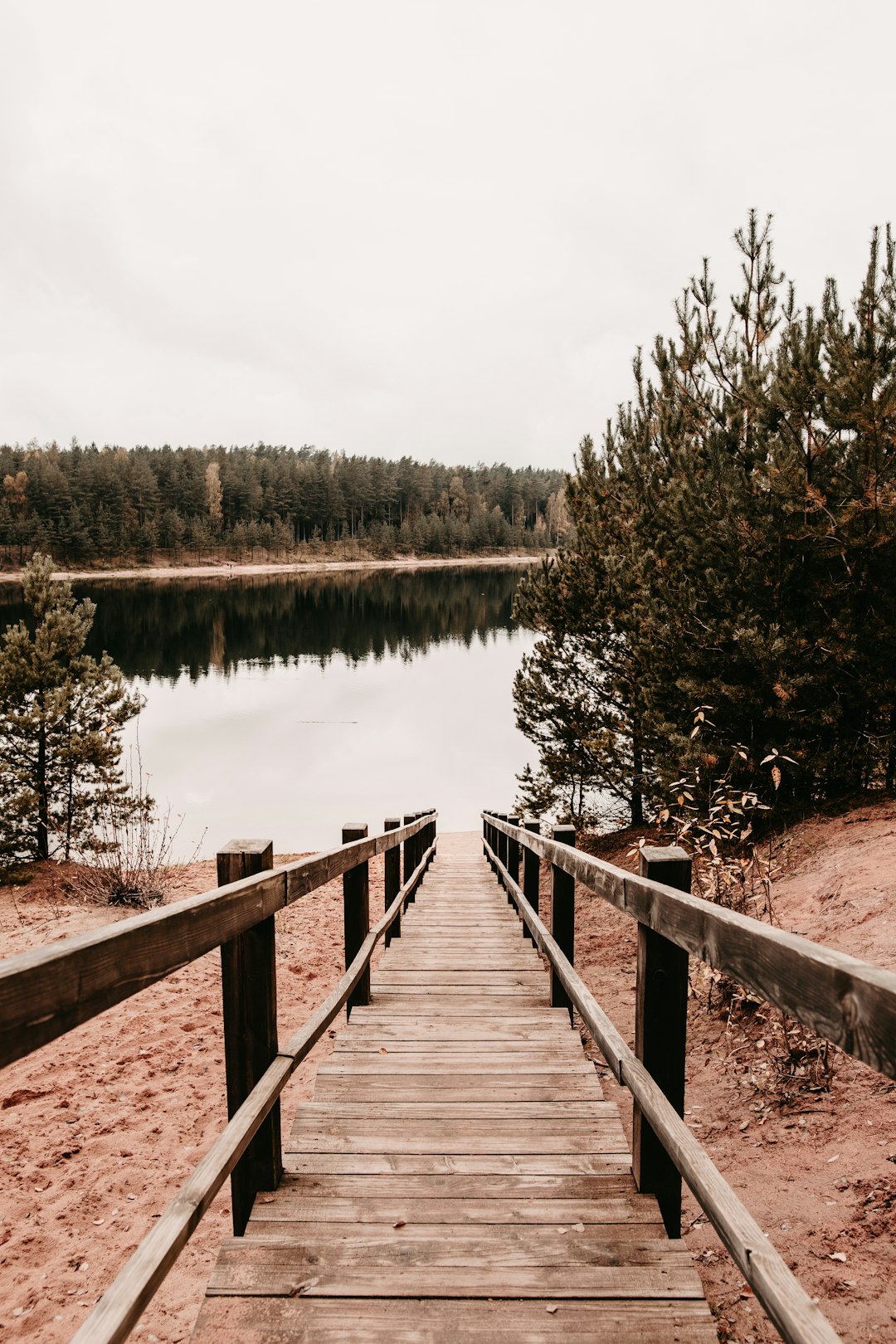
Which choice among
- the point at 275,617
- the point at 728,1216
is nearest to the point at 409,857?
the point at 728,1216

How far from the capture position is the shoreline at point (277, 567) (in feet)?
260

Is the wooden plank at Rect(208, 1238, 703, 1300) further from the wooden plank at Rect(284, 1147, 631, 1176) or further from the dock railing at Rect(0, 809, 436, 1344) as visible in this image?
the wooden plank at Rect(284, 1147, 631, 1176)

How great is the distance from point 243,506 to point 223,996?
102774mm

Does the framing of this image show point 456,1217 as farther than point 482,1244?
Yes

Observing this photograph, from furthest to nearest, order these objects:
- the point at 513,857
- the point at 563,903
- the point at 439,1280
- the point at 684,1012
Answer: the point at 513,857, the point at 563,903, the point at 684,1012, the point at 439,1280

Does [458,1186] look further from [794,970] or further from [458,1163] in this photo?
[794,970]

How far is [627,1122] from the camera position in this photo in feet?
14.4

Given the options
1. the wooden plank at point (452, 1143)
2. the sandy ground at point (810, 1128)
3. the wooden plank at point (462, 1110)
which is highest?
the wooden plank at point (452, 1143)

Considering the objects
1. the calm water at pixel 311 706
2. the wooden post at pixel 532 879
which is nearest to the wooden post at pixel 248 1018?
the wooden post at pixel 532 879

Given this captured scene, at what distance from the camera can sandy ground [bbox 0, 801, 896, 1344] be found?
2.58 metres

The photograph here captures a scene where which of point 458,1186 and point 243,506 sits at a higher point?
point 243,506

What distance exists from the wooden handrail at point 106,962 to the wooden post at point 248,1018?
3.7 inches

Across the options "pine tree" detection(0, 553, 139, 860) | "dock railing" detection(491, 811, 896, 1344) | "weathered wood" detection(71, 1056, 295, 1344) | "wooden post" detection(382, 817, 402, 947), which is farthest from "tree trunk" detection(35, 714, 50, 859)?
"weathered wood" detection(71, 1056, 295, 1344)

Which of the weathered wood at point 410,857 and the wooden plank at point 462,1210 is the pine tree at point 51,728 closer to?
the weathered wood at point 410,857
